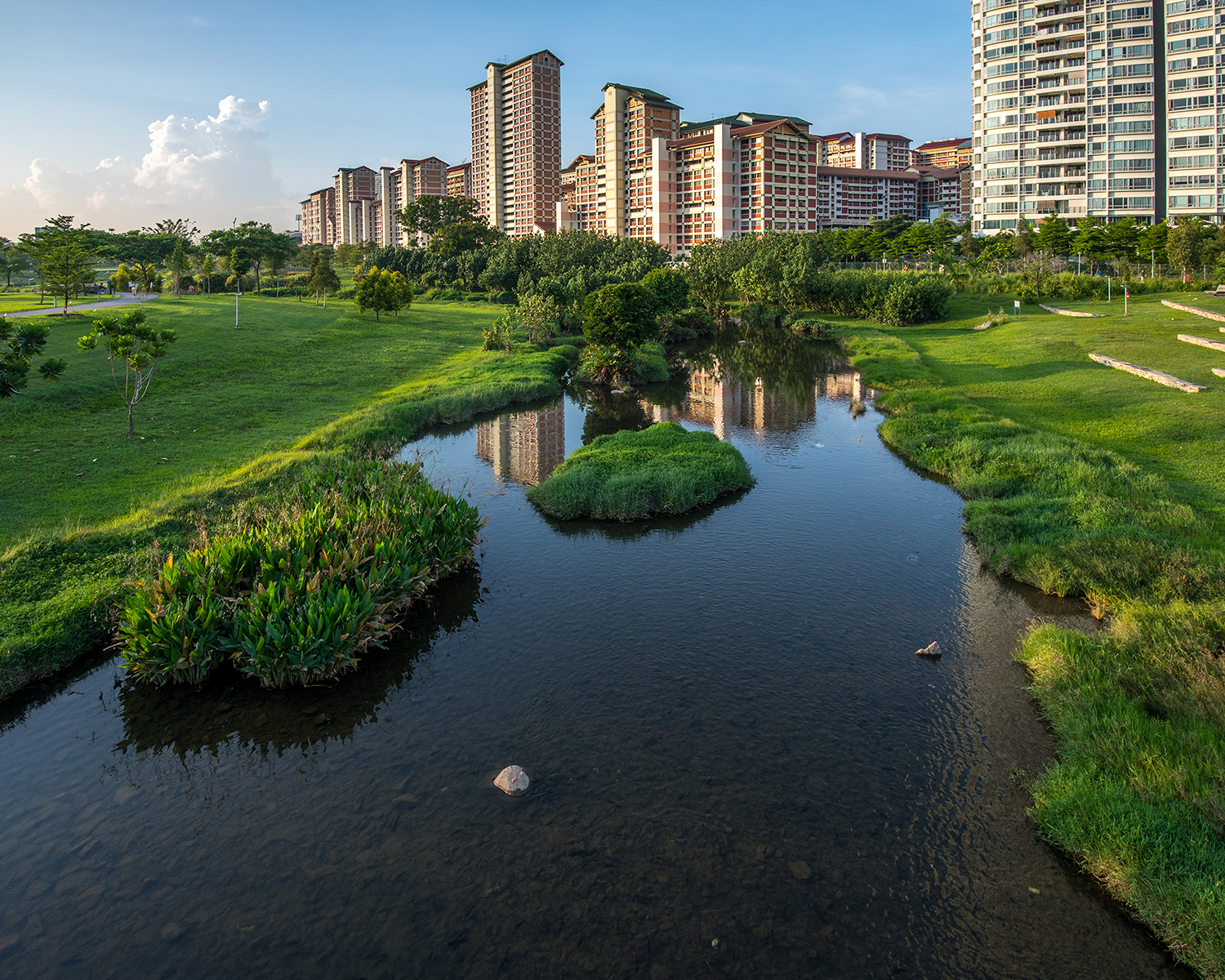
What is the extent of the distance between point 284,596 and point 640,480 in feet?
34.5

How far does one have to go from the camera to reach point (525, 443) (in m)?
28.5

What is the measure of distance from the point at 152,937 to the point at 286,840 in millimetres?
1562

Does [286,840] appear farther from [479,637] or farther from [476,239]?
[476,239]

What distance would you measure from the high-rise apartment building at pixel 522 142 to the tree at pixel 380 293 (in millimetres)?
99731

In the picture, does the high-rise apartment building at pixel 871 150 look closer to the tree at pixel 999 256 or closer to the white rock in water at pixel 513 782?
the tree at pixel 999 256

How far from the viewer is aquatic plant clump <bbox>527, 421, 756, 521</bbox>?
2027cm

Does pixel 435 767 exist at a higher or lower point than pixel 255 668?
lower

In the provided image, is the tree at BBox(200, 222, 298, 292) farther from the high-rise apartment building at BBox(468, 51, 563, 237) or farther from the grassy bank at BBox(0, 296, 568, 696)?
the high-rise apartment building at BBox(468, 51, 563, 237)

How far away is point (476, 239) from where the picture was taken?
324ft

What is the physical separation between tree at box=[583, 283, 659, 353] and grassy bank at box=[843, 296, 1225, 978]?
12305 millimetres

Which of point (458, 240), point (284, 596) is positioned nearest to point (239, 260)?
point (458, 240)

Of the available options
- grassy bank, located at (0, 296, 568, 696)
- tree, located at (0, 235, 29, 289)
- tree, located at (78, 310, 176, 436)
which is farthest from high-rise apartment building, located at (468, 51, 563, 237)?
tree, located at (78, 310, 176, 436)

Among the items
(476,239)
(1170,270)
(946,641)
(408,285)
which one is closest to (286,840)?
(946,641)

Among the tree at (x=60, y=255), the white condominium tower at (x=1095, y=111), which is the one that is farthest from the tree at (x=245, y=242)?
the white condominium tower at (x=1095, y=111)
